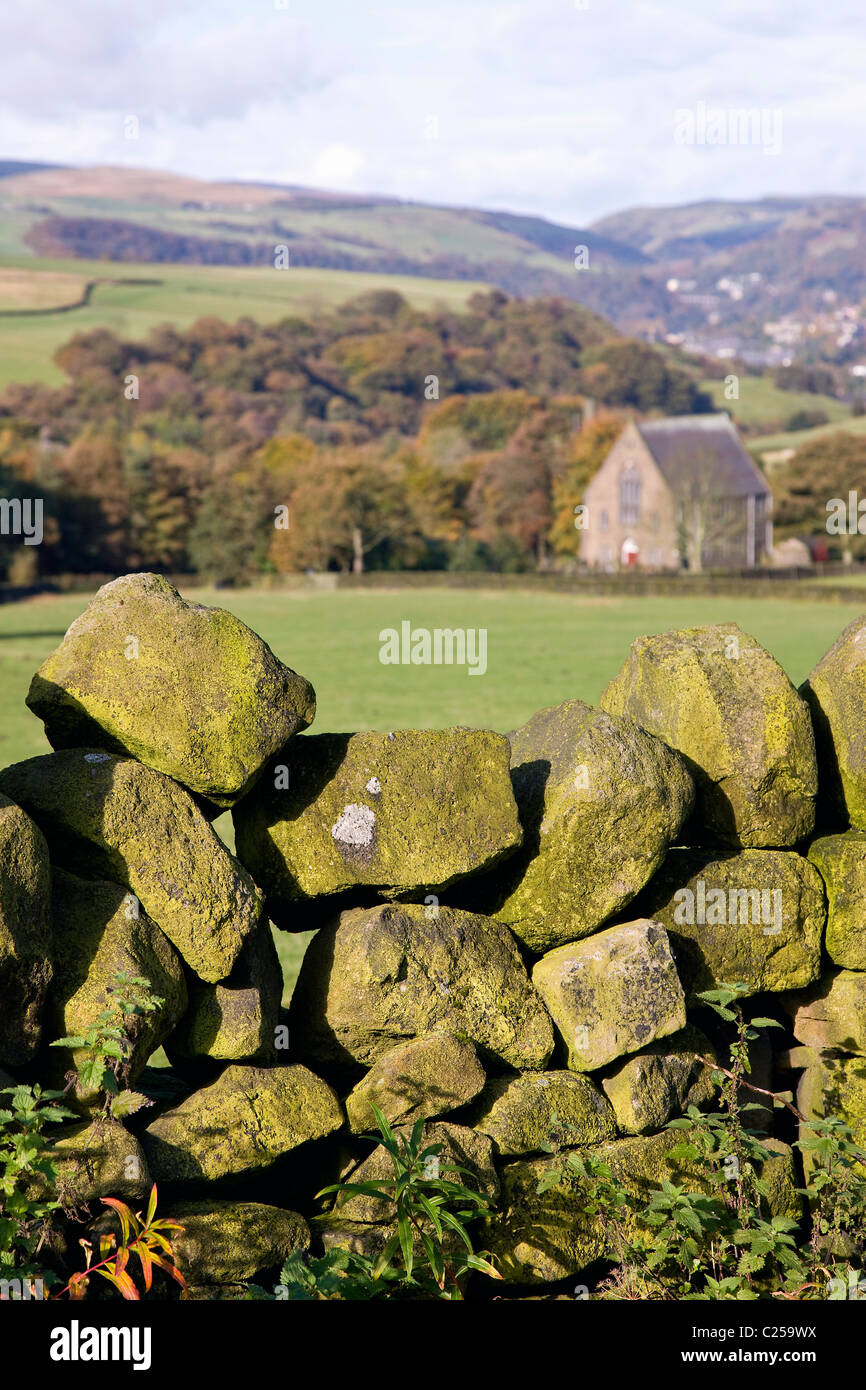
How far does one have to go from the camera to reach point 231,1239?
11.7 ft

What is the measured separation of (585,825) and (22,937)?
1.84 m

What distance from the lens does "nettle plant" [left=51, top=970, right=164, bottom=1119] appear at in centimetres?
327

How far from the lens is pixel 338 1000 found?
13.3 feet

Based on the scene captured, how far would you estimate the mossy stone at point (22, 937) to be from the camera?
333 centimetres

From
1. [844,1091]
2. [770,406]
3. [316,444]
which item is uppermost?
Answer: [770,406]

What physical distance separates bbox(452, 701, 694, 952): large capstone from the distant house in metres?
83.5

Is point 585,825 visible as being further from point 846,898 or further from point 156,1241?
point 156,1241

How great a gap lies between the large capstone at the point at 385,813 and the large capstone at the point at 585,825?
0.22m

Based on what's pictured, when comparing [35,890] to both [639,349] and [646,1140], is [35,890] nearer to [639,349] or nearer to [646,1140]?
[646,1140]

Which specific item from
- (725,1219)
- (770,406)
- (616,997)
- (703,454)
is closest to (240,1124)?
(616,997)

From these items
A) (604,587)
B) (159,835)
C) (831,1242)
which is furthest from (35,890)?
(604,587)

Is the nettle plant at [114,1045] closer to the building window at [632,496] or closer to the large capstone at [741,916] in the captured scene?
the large capstone at [741,916]
